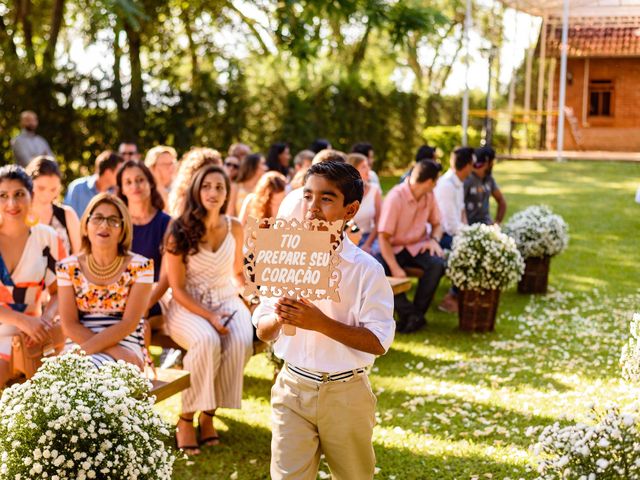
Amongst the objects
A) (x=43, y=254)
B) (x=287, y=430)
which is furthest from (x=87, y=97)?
(x=287, y=430)

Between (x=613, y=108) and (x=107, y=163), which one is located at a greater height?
(x=613, y=108)

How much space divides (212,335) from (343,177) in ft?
9.29

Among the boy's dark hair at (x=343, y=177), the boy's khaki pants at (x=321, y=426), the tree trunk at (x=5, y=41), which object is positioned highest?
the tree trunk at (x=5, y=41)

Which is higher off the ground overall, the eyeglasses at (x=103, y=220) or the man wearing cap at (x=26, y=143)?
the man wearing cap at (x=26, y=143)

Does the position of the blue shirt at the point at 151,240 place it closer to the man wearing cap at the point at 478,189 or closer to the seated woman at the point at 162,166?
the seated woman at the point at 162,166

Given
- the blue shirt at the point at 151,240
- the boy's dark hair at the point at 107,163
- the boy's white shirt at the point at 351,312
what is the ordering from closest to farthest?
the boy's white shirt at the point at 351,312 → the blue shirt at the point at 151,240 → the boy's dark hair at the point at 107,163

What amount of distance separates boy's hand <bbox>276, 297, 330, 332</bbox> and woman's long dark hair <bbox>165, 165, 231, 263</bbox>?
2.99 meters

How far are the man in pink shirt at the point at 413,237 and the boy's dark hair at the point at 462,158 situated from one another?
106 centimetres

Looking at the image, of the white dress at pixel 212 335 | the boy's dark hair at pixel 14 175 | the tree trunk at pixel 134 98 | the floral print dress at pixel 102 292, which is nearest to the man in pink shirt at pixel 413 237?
the white dress at pixel 212 335

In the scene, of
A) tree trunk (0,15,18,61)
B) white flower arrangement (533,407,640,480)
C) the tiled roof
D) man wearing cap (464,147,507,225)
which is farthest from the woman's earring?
the tiled roof

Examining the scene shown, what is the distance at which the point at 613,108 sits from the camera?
29.2 meters

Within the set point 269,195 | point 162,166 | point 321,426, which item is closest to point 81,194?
point 162,166

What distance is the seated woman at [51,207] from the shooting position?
7.14 m

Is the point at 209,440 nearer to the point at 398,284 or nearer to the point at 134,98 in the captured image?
the point at 398,284
